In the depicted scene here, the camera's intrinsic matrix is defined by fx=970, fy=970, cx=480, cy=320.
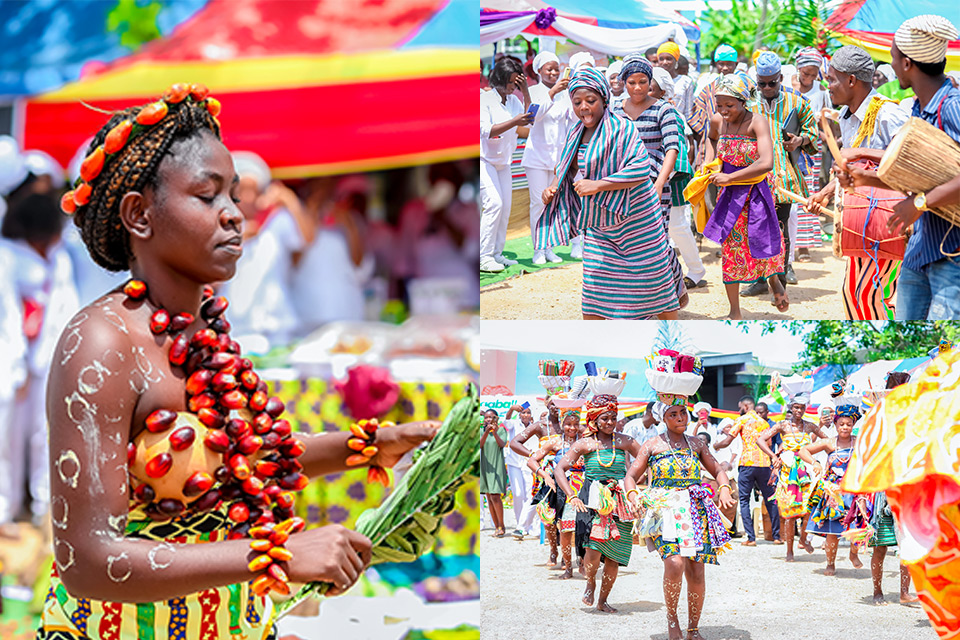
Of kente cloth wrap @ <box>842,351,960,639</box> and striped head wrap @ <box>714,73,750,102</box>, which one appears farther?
striped head wrap @ <box>714,73,750,102</box>

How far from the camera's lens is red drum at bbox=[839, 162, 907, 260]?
4301 mm

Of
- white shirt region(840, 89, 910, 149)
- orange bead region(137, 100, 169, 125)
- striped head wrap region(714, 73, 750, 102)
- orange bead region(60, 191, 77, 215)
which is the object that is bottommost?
orange bead region(60, 191, 77, 215)

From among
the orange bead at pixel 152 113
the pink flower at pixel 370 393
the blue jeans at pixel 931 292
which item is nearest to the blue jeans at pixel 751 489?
the blue jeans at pixel 931 292

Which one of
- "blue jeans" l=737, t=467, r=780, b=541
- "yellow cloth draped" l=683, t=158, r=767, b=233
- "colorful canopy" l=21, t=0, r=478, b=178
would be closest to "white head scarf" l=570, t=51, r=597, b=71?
"yellow cloth draped" l=683, t=158, r=767, b=233

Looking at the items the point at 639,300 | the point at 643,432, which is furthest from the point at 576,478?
the point at 639,300

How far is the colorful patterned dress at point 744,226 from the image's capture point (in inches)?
185

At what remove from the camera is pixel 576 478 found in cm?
510

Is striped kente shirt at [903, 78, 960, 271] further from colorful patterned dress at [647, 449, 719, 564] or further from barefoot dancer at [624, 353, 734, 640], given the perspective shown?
colorful patterned dress at [647, 449, 719, 564]

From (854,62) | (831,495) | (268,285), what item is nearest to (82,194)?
(854,62)

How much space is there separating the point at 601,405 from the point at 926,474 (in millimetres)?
3427

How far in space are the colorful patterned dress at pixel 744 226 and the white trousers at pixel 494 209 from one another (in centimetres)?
102

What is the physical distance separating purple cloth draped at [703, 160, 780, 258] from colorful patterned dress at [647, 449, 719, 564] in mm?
1068

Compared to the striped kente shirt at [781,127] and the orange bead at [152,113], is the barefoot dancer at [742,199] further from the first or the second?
the orange bead at [152,113]

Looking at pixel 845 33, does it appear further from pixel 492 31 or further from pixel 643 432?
pixel 643 432
